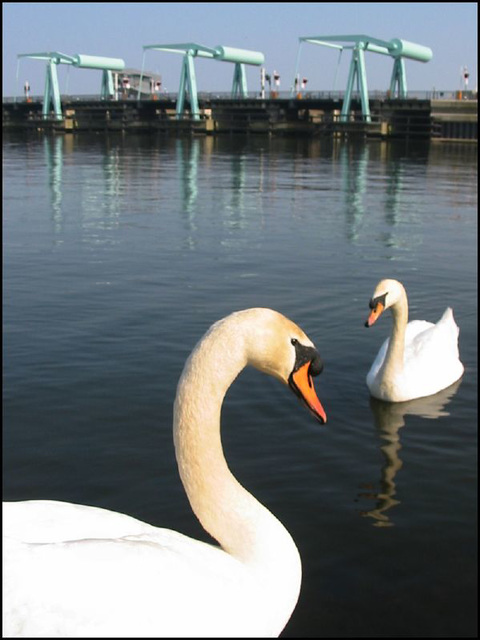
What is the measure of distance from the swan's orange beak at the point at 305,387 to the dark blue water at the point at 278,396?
5.40ft

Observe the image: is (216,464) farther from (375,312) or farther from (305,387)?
(375,312)

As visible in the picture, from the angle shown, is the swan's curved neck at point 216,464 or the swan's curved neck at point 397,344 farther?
the swan's curved neck at point 397,344

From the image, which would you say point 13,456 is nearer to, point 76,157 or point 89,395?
point 89,395

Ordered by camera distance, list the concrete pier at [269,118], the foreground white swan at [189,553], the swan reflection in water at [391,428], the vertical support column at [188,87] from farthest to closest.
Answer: the vertical support column at [188,87] < the concrete pier at [269,118] < the swan reflection in water at [391,428] < the foreground white swan at [189,553]

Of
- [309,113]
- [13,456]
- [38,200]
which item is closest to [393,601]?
[13,456]

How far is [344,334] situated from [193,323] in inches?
77.2

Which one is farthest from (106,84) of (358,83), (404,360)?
(404,360)

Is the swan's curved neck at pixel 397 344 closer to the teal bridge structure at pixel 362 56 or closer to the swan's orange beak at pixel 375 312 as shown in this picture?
the swan's orange beak at pixel 375 312

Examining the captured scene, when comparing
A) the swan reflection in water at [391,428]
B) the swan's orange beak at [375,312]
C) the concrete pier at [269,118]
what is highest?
the concrete pier at [269,118]

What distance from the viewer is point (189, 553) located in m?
3.50

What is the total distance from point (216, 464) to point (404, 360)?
539cm

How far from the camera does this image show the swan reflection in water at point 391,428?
20.2 ft

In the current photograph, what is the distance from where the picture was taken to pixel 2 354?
949 centimetres

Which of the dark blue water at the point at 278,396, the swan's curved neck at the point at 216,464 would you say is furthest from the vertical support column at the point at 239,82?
the swan's curved neck at the point at 216,464
